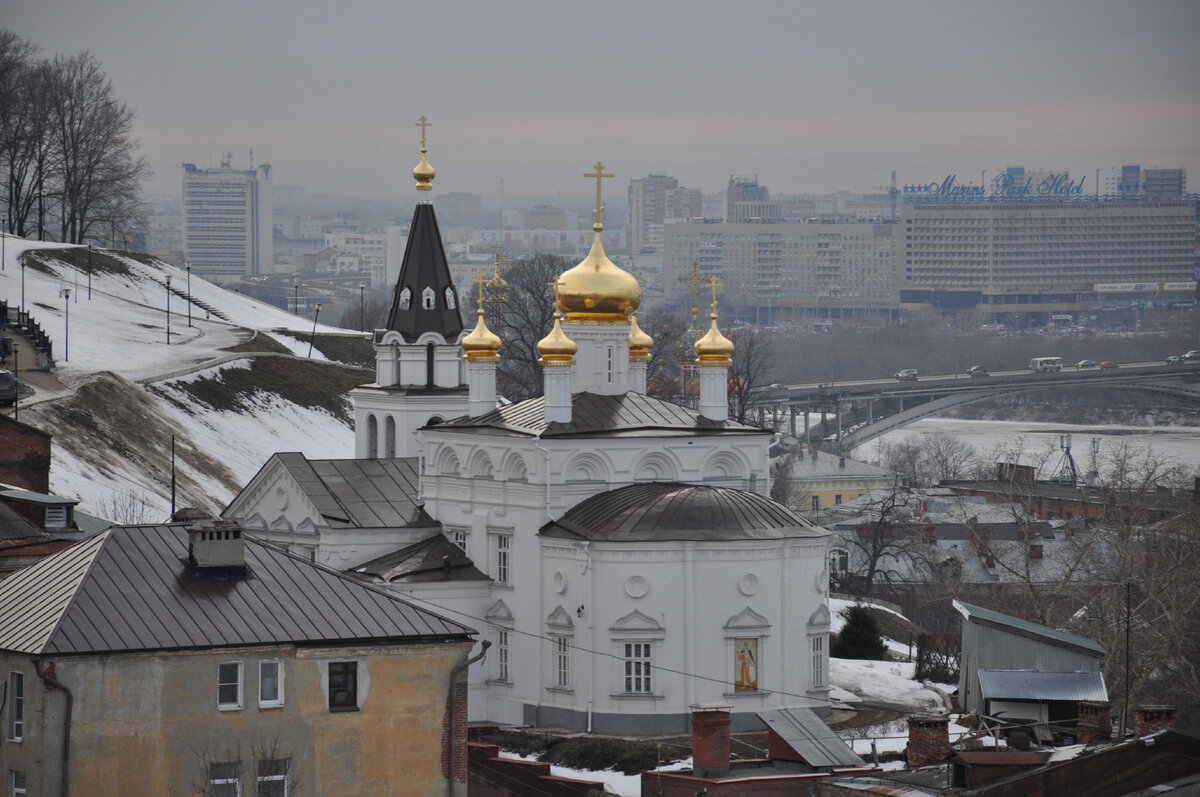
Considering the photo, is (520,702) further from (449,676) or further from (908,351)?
(908,351)

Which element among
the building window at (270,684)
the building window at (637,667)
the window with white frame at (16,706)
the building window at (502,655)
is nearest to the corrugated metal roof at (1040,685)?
the building window at (637,667)

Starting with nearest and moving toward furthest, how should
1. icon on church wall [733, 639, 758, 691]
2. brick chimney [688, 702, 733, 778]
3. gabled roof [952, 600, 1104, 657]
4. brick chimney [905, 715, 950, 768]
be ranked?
1. brick chimney [688, 702, 733, 778]
2. brick chimney [905, 715, 950, 768]
3. gabled roof [952, 600, 1104, 657]
4. icon on church wall [733, 639, 758, 691]

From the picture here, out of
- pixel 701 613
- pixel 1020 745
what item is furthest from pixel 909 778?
pixel 701 613

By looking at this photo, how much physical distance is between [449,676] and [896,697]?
1511 centimetres

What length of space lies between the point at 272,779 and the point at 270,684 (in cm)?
98

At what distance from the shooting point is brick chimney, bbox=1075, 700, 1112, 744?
1116 inches

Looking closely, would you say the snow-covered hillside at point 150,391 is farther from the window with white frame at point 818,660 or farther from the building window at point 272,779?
the building window at point 272,779

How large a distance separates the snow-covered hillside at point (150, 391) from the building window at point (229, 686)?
22.2 metres

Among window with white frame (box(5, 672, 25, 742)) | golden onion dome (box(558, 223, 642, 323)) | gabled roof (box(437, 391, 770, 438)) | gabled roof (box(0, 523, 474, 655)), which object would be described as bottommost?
window with white frame (box(5, 672, 25, 742))

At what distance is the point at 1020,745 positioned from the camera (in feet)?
93.6

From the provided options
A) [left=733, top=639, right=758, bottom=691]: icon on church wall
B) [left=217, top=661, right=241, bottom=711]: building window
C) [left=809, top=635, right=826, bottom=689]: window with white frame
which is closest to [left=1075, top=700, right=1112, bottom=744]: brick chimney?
[left=733, top=639, right=758, bottom=691]: icon on church wall

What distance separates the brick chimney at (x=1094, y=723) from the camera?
28.3 meters

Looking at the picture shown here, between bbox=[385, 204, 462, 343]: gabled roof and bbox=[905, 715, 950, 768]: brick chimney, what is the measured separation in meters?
20.6

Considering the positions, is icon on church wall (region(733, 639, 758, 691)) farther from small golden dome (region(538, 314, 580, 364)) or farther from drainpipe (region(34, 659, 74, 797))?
drainpipe (region(34, 659, 74, 797))
